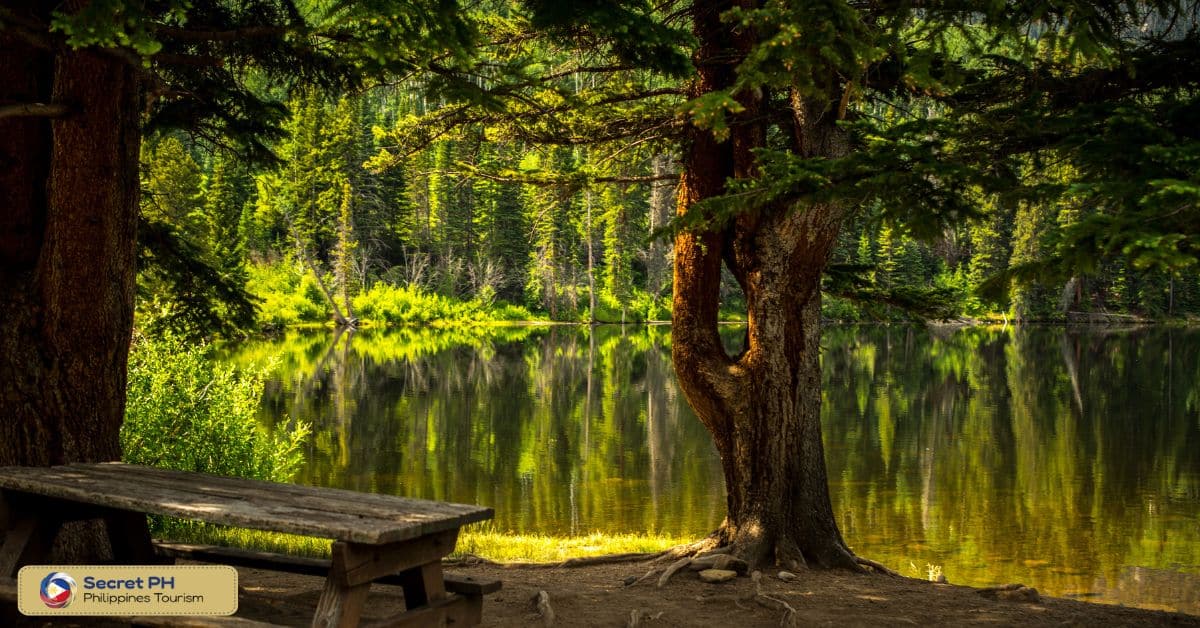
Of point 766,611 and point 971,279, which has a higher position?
point 971,279

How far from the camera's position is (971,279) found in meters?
63.1

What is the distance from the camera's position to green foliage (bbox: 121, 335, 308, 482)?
963cm

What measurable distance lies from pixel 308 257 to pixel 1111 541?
42.6m

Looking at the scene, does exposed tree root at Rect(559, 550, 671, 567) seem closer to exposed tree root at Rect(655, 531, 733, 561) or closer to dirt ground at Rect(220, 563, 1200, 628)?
exposed tree root at Rect(655, 531, 733, 561)

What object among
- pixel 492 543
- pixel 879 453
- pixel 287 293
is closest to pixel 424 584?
pixel 492 543

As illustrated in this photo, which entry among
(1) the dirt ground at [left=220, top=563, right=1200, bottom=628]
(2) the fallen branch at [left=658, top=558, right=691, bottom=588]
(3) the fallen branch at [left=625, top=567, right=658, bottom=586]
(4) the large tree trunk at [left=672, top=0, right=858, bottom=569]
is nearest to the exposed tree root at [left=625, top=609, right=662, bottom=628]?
(1) the dirt ground at [left=220, top=563, right=1200, bottom=628]

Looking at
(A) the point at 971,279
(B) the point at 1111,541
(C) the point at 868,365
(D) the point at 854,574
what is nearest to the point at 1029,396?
(C) the point at 868,365

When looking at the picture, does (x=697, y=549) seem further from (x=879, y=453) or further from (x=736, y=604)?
(x=879, y=453)

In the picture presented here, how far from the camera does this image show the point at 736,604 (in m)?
5.97

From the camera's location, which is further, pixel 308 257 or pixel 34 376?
pixel 308 257

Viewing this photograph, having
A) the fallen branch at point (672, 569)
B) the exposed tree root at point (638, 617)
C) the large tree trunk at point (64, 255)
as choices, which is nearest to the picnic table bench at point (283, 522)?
the large tree trunk at point (64, 255)

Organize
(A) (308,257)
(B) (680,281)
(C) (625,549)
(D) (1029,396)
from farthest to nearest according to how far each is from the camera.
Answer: (A) (308,257) → (D) (1029,396) → (C) (625,549) → (B) (680,281)

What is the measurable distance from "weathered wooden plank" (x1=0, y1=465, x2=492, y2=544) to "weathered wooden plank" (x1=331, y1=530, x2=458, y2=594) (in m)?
0.12

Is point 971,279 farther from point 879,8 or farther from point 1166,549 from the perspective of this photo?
point 879,8
